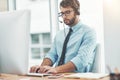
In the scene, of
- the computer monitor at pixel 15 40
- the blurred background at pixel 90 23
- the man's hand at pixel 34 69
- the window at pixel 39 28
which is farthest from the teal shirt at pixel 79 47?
the window at pixel 39 28

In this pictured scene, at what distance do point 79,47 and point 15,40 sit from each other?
79 cm

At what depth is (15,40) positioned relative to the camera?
4.58 feet

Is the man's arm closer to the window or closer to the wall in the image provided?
the window

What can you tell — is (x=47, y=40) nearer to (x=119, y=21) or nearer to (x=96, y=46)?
(x=119, y=21)

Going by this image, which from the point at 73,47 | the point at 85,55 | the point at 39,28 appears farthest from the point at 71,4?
the point at 39,28

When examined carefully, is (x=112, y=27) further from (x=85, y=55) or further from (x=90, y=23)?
(x=85, y=55)

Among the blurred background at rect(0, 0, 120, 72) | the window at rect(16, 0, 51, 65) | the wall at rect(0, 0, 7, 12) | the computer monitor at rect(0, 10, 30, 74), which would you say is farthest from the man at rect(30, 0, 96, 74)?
the wall at rect(0, 0, 7, 12)

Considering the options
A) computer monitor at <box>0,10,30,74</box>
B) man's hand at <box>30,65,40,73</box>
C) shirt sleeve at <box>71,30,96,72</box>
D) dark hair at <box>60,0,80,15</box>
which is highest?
dark hair at <box>60,0,80,15</box>

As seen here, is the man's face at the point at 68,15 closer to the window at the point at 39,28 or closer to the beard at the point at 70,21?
the beard at the point at 70,21

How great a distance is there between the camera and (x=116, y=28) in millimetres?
2959

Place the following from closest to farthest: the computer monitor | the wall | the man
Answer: the computer monitor < the man < the wall

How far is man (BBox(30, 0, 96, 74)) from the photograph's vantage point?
6.10 feet

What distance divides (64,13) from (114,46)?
111cm

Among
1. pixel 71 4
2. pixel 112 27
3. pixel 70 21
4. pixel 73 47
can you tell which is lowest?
pixel 73 47
